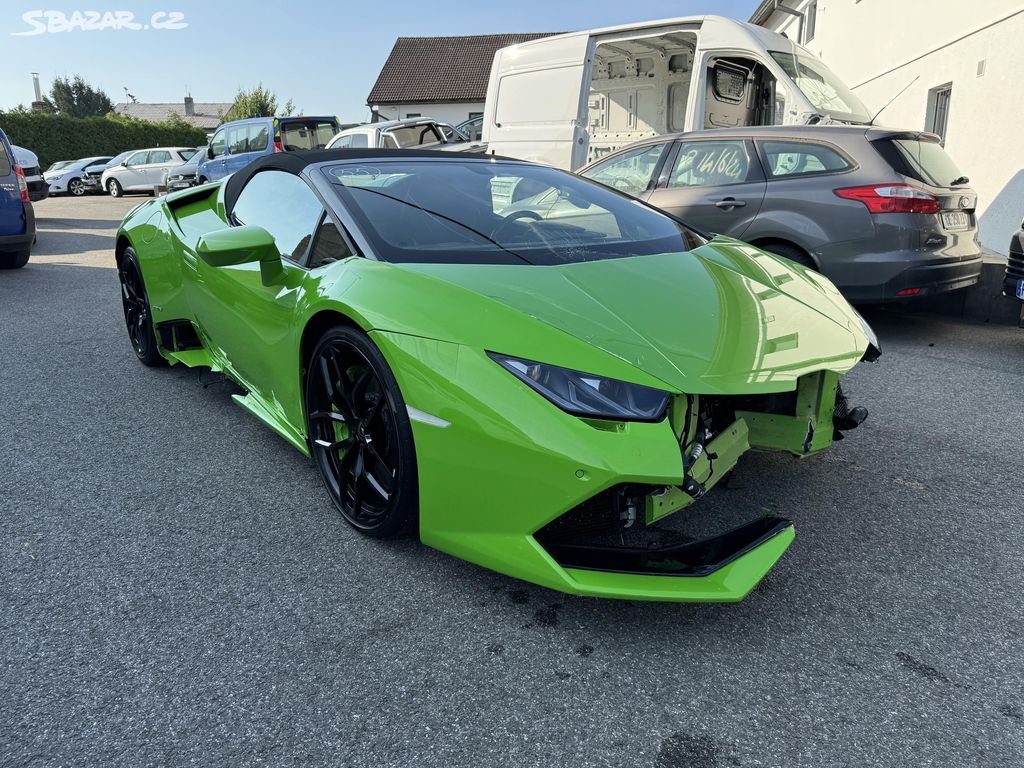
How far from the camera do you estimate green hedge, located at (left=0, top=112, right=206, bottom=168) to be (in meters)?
28.7

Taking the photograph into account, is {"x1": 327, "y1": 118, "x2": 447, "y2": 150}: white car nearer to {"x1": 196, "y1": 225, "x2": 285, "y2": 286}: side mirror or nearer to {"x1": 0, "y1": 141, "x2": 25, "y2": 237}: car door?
{"x1": 0, "y1": 141, "x2": 25, "y2": 237}: car door

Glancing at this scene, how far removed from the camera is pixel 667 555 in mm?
2016

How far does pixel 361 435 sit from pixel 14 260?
319 inches

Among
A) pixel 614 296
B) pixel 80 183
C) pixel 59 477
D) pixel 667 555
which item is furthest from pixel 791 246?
pixel 80 183

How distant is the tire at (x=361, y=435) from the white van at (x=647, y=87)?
215 inches

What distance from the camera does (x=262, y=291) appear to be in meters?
2.97

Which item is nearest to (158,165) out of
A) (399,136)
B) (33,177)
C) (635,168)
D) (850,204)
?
(33,177)

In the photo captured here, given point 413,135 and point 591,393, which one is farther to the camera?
point 413,135

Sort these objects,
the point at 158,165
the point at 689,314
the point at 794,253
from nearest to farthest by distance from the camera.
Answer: the point at 689,314 → the point at 794,253 → the point at 158,165

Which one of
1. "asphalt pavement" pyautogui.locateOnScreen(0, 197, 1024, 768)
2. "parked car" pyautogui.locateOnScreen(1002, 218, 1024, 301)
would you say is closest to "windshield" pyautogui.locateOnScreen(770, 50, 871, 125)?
"parked car" pyautogui.locateOnScreen(1002, 218, 1024, 301)

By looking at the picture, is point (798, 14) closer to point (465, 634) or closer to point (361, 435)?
point (361, 435)

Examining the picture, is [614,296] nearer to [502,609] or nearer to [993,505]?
[502,609]

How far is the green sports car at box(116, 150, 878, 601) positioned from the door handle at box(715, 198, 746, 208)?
2.25m

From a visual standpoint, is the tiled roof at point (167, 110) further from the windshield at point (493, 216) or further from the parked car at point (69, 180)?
the windshield at point (493, 216)
